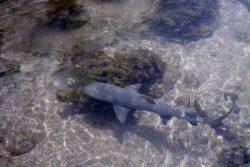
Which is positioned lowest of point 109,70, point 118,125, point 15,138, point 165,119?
point 118,125

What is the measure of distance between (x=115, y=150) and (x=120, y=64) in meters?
2.70

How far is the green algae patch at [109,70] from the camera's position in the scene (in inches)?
328

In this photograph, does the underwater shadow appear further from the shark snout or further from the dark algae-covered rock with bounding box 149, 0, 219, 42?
the dark algae-covered rock with bounding box 149, 0, 219, 42

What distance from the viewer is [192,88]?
10289mm

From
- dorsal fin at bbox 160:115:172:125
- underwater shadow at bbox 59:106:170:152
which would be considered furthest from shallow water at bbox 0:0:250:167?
dorsal fin at bbox 160:115:172:125

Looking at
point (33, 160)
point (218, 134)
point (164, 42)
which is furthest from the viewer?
point (164, 42)

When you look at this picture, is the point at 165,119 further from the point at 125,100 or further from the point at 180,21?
the point at 180,21

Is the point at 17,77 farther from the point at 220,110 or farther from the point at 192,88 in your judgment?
the point at 220,110

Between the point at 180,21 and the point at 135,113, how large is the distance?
5.42m

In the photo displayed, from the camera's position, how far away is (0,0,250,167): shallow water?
7812mm

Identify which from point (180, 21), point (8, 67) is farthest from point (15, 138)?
point (180, 21)

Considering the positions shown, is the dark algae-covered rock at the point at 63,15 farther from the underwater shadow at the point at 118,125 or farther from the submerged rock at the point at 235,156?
the submerged rock at the point at 235,156

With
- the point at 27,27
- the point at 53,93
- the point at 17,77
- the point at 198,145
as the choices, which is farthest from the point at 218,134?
the point at 27,27

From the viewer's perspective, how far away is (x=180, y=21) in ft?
39.8
